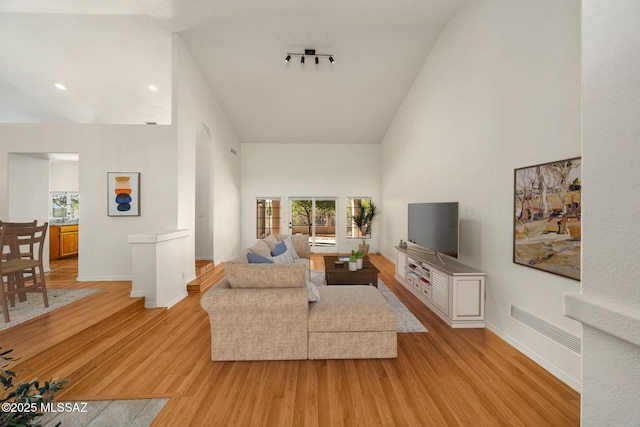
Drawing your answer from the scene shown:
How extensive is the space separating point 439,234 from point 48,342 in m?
4.50

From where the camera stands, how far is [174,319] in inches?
132

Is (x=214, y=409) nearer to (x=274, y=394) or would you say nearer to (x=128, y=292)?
(x=274, y=394)

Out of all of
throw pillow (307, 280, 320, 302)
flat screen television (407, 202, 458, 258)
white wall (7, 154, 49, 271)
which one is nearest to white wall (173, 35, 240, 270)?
white wall (7, 154, 49, 271)

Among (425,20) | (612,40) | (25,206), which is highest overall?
(425,20)

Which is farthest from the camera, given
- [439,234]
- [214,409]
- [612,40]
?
[439,234]

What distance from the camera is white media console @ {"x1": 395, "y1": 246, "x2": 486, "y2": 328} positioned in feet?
10.3

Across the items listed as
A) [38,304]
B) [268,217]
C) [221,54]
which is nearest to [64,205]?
[268,217]

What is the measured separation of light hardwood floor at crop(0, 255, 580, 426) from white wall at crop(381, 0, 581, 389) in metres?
0.45

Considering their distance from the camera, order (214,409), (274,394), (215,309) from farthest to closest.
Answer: (215,309)
(274,394)
(214,409)

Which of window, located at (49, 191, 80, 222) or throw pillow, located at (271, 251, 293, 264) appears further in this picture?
window, located at (49, 191, 80, 222)

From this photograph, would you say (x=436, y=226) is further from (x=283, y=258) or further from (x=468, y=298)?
(x=283, y=258)

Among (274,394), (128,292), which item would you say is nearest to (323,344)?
(274,394)

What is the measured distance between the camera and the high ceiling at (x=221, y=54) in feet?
12.8

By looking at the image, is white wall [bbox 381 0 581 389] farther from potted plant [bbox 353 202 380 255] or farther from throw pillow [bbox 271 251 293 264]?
potted plant [bbox 353 202 380 255]
